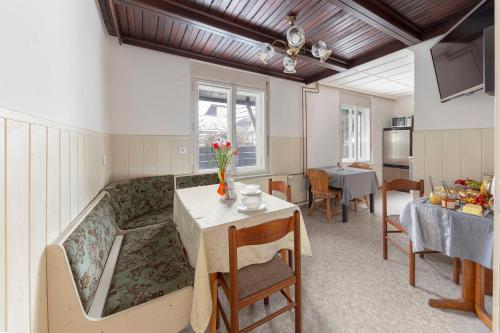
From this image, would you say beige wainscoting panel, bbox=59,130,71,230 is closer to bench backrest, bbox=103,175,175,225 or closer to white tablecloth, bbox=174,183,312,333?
white tablecloth, bbox=174,183,312,333

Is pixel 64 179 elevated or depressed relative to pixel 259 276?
elevated

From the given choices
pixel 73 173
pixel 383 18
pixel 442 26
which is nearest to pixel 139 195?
pixel 73 173

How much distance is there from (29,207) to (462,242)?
2558 mm

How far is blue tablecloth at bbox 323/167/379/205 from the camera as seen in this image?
3408mm

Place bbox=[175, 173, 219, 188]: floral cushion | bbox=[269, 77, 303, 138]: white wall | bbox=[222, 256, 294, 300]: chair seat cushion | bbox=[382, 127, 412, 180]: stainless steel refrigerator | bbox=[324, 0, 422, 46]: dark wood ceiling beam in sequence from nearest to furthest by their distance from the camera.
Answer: bbox=[222, 256, 294, 300]: chair seat cushion < bbox=[324, 0, 422, 46]: dark wood ceiling beam < bbox=[175, 173, 219, 188]: floral cushion < bbox=[269, 77, 303, 138]: white wall < bbox=[382, 127, 412, 180]: stainless steel refrigerator

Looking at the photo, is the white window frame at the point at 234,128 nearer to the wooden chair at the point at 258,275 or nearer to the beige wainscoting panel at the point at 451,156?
the wooden chair at the point at 258,275

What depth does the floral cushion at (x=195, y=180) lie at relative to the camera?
2908 mm

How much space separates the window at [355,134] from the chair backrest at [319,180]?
1936 millimetres

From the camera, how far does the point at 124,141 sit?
2.80m

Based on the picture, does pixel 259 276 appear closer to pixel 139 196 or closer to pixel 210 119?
pixel 139 196

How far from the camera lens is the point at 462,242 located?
4.83ft

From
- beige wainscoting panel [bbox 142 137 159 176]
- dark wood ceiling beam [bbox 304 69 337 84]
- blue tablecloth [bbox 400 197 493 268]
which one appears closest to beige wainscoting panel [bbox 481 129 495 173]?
blue tablecloth [bbox 400 197 493 268]

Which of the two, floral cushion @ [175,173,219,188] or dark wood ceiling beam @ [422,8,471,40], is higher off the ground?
dark wood ceiling beam @ [422,8,471,40]

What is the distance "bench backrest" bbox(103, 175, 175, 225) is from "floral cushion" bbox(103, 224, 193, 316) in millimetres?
569
